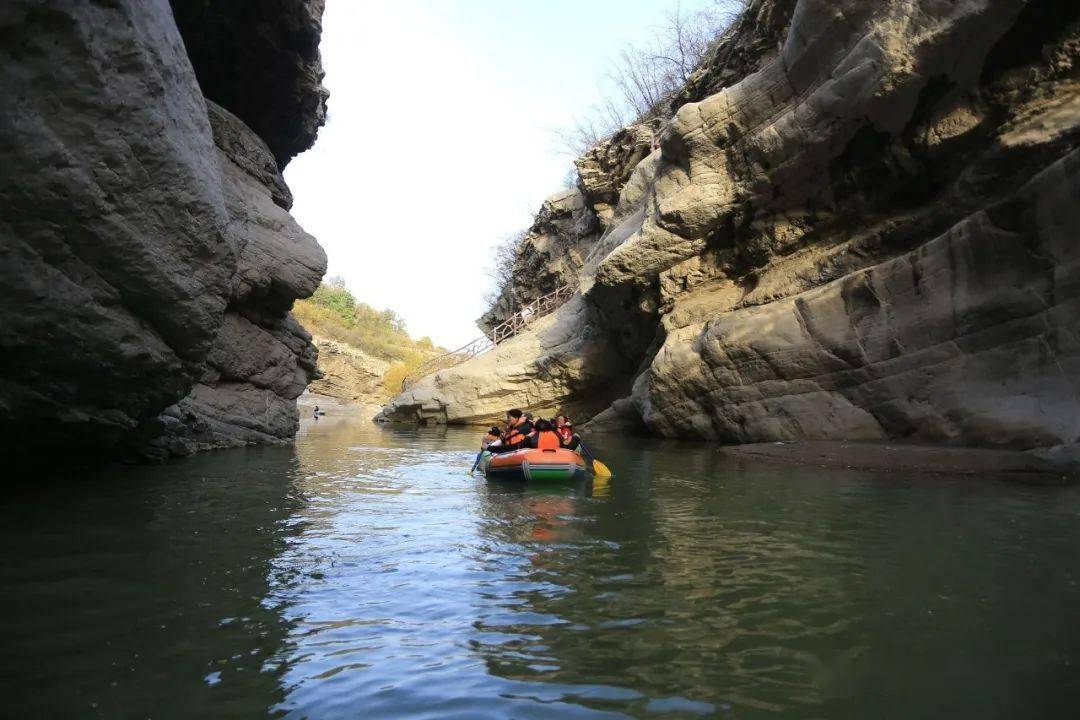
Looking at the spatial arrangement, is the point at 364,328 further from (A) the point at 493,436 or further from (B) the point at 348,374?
(A) the point at 493,436

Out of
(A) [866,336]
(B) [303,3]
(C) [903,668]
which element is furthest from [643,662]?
(B) [303,3]

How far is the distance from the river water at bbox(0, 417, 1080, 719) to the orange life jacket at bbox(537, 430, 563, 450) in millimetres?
2624

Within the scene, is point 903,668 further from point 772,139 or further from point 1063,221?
point 772,139

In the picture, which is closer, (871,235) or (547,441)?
(547,441)

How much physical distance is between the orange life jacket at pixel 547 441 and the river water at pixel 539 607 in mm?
2624

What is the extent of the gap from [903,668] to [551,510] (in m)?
5.11

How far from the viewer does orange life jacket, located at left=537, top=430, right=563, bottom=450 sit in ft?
35.8

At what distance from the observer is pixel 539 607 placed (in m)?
4.36

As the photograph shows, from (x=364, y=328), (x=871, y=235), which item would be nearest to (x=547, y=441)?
(x=871, y=235)

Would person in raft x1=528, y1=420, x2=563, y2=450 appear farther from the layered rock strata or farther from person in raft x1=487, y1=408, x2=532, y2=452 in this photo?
the layered rock strata

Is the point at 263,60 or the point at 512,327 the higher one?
the point at 263,60

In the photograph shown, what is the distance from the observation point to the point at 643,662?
3.47m

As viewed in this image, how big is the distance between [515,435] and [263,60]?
415 inches

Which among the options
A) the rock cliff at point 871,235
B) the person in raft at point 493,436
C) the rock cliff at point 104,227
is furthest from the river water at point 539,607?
the person in raft at point 493,436
